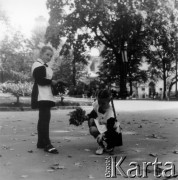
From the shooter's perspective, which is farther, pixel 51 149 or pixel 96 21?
pixel 96 21

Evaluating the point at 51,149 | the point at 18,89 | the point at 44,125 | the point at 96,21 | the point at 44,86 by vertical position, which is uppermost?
the point at 96,21

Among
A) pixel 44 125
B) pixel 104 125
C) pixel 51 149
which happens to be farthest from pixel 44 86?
pixel 104 125

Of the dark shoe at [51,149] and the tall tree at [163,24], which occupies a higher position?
the tall tree at [163,24]

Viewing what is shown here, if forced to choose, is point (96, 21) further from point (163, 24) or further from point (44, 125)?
point (44, 125)

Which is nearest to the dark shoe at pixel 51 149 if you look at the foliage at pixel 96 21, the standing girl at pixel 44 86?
the standing girl at pixel 44 86

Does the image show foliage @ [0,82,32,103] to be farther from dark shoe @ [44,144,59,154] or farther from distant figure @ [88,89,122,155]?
distant figure @ [88,89,122,155]

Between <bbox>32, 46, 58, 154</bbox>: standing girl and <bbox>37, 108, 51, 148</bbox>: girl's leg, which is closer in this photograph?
<bbox>32, 46, 58, 154</bbox>: standing girl

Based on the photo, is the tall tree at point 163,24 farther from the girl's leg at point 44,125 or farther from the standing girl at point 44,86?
the girl's leg at point 44,125

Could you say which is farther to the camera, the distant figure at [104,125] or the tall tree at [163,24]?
the tall tree at [163,24]

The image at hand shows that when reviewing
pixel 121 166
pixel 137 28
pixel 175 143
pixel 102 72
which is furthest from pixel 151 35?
pixel 121 166

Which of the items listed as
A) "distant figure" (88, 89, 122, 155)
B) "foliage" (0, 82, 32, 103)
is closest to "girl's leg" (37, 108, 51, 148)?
"distant figure" (88, 89, 122, 155)

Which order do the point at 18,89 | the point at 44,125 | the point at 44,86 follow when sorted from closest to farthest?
the point at 44,86
the point at 44,125
the point at 18,89

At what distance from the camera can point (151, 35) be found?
43500 millimetres

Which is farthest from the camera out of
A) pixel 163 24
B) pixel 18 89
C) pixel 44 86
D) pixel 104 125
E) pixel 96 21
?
pixel 163 24
